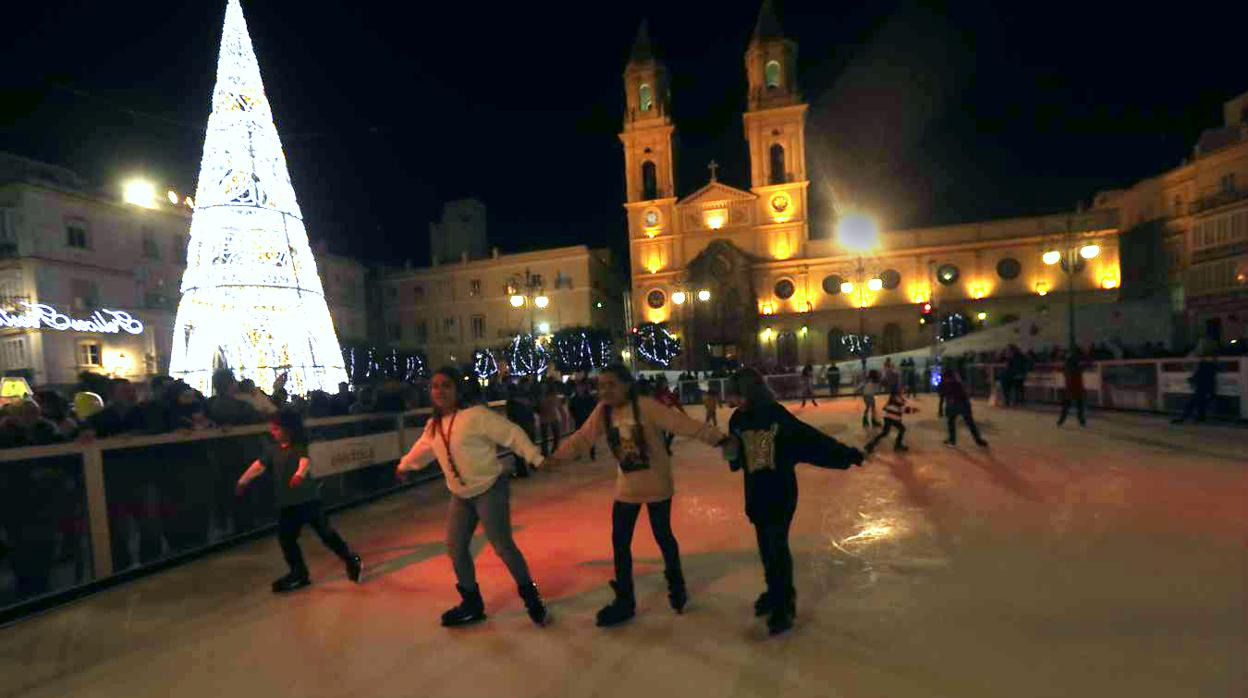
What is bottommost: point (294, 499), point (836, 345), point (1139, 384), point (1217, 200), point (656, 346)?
point (836, 345)

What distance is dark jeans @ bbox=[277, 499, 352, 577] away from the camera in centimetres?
595

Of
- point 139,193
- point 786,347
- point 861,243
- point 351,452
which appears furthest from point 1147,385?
point 139,193

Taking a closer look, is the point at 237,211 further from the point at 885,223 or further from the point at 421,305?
→ the point at 885,223

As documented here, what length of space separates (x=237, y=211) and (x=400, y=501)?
8207 millimetres

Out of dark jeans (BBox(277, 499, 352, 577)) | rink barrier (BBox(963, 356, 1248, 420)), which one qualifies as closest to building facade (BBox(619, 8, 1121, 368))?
rink barrier (BBox(963, 356, 1248, 420))

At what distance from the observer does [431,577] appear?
20.6 ft

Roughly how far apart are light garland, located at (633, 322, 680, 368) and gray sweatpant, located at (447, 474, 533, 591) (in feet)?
156

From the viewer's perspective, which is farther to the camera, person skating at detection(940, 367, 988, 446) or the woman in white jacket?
person skating at detection(940, 367, 988, 446)

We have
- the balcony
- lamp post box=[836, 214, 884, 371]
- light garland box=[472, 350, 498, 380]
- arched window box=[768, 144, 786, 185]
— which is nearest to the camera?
the balcony

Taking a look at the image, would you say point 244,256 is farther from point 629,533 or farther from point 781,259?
point 781,259

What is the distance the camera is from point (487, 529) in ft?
15.7

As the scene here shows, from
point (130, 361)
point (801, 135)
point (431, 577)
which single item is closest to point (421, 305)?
point (130, 361)

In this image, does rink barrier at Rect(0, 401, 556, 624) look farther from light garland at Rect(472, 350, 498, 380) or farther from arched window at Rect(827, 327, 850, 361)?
arched window at Rect(827, 327, 850, 361)

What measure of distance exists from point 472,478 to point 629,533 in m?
1.12
